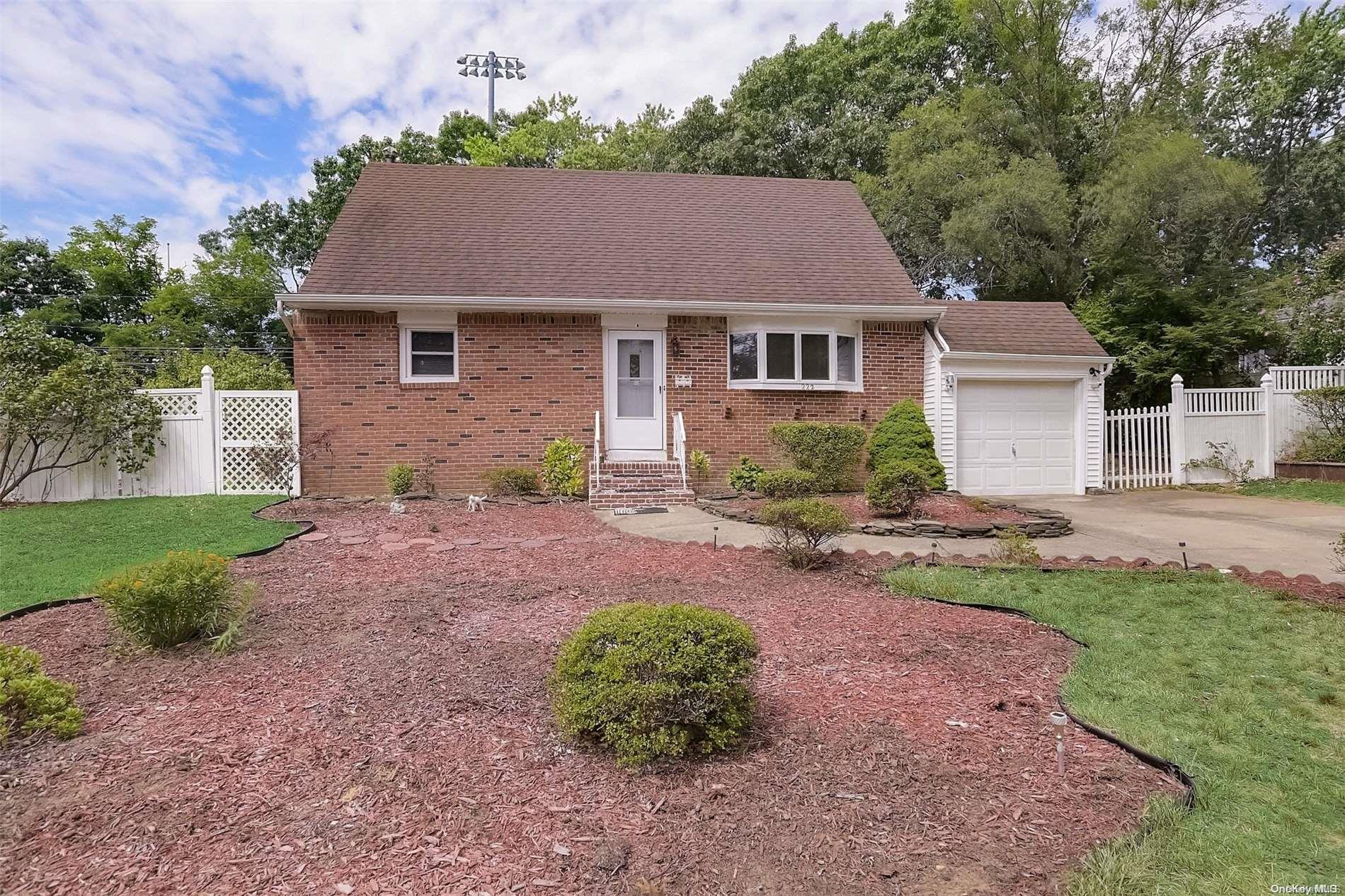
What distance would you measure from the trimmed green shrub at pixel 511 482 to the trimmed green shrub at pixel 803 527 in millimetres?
5723

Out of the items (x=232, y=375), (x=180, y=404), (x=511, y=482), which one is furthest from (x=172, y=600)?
(x=232, y=375)

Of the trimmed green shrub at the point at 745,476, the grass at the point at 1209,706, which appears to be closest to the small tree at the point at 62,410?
the trimmed green shrub at the point at 745,476

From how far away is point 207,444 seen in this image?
35.5ft

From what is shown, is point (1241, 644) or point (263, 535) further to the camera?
point (263, 535)

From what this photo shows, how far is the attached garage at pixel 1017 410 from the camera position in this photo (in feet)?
38.6

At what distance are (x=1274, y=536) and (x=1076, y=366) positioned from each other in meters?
5.08

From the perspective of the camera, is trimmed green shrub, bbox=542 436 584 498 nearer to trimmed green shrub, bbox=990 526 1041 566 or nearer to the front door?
the front door

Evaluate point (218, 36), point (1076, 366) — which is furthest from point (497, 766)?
point (1076, 366)

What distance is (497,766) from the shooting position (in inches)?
104

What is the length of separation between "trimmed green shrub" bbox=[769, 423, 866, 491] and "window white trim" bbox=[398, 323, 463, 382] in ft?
18.0

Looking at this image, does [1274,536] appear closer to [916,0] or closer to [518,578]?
[518,578]

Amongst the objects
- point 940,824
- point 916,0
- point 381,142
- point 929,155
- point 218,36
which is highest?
point 916,0

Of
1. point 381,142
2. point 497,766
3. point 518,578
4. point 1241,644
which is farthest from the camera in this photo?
point 381,142

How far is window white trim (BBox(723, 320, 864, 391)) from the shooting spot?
11812mm
